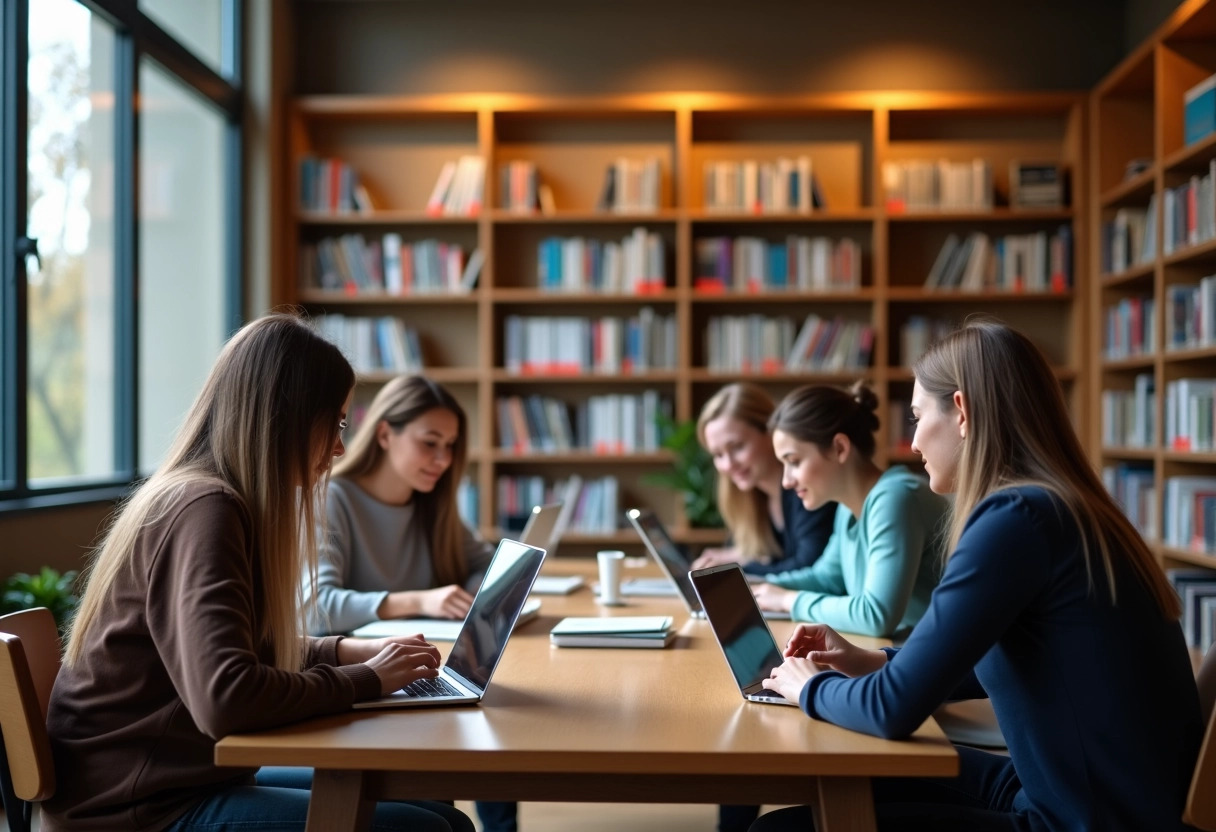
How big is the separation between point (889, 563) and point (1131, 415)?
3.11m

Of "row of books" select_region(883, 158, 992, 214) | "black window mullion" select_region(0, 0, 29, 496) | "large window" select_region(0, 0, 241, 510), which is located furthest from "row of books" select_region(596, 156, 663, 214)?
"black window mullion" select_region(0, 0, 29, 496)

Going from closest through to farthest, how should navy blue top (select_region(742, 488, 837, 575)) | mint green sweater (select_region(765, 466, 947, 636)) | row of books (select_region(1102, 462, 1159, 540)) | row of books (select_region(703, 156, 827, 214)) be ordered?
1. mint green sweater (select_region(765, 466, 947, 636))
2. navy blue top (select_region(742, 488, 837, 575))
3. row of books (select_region(1102, 462, 1159, 540))
4. row of books (select_region(703, 156, 827, 214))

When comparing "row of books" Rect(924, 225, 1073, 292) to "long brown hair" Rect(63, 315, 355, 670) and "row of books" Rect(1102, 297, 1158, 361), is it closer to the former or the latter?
"row of books" Rect(1102, 297, 1158, 361)

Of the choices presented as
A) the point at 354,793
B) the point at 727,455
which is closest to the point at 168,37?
the point at 727,455

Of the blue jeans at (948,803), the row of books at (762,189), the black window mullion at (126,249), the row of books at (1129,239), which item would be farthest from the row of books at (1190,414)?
the black window mullion at (126,249)

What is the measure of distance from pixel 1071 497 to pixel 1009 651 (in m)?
0.22

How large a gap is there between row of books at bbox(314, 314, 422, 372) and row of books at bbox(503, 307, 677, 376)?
0.47 metres

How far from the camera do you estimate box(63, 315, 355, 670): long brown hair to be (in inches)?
60.6

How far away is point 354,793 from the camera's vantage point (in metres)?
1.36

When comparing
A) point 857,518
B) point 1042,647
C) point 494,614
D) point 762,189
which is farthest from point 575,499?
point 1042,647

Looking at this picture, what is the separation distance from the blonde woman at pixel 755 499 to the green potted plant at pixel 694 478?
135cm

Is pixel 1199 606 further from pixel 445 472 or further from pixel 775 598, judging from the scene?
pixel 445 472

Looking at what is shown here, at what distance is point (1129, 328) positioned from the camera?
479cm

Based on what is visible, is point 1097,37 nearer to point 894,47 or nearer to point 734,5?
point 894,47
